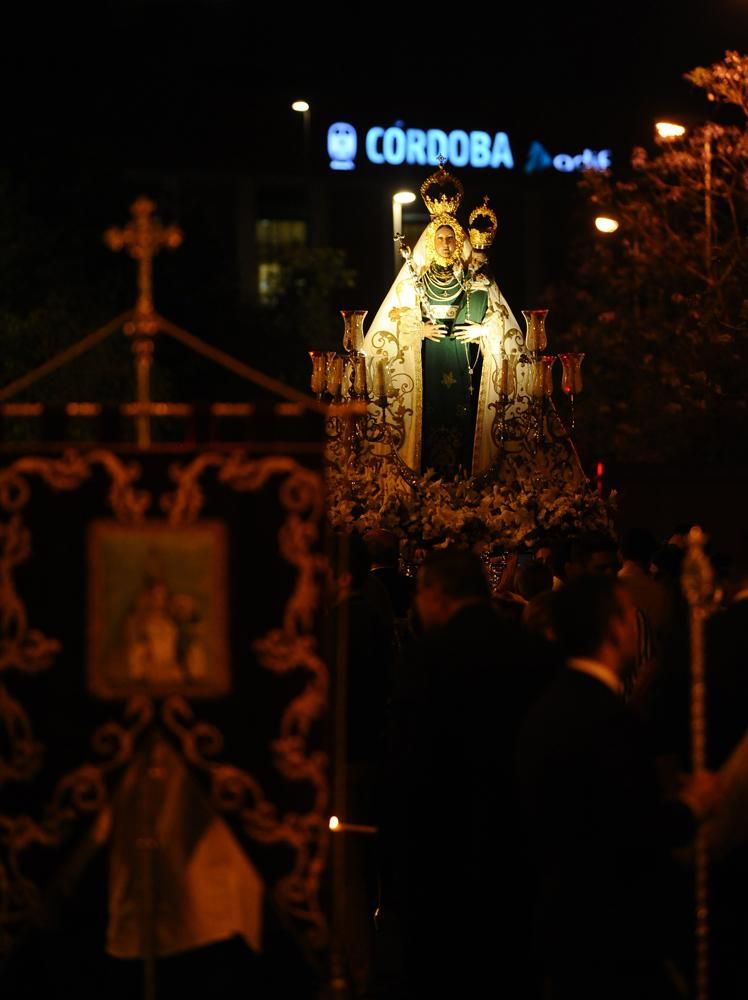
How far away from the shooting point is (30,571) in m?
5.24

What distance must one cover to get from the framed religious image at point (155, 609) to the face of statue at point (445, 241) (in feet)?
25.8

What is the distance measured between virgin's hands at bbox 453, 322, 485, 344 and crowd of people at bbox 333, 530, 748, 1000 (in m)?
3.91

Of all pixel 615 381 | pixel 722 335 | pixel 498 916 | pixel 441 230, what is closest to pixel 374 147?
pixel 615 381

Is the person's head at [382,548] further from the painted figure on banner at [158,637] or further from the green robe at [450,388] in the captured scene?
the painted figure on banner at [158,637]

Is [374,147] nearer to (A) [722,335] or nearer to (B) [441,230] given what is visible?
(A) [722,335]

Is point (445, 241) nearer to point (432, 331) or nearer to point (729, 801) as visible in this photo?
point (432, 331)

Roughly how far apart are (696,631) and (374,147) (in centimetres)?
4744

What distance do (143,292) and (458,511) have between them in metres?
6.57

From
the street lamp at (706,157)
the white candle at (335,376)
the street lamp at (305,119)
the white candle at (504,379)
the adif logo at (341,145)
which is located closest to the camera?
the white candle at (335,376)

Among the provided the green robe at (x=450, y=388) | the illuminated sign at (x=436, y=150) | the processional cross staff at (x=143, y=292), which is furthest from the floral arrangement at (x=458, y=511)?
the illuminated sign at (x=436, y=150)

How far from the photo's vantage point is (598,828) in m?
4.77

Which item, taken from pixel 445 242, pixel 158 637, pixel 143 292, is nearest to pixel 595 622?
pixel 158 637

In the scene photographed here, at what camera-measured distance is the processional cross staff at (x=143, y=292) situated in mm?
5312

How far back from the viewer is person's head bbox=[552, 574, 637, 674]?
5.02 meters
